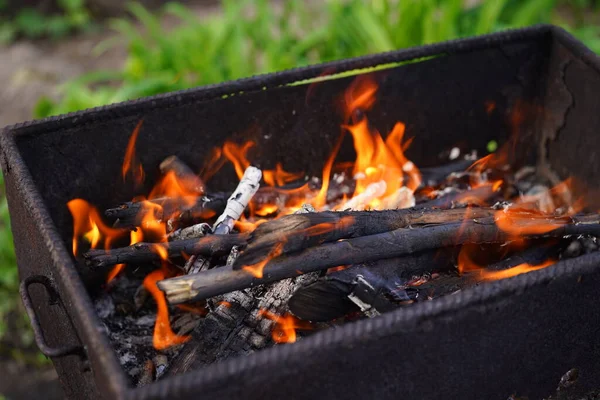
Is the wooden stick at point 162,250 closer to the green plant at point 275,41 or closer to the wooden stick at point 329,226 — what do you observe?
the wooden stick at point 329,226

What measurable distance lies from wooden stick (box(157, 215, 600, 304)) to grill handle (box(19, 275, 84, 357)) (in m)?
0.28

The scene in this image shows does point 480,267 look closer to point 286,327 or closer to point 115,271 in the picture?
point 286,327

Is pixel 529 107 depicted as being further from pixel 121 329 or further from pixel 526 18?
pixel 121 329

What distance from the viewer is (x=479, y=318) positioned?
1.66 metres

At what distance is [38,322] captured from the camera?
187 centimetres

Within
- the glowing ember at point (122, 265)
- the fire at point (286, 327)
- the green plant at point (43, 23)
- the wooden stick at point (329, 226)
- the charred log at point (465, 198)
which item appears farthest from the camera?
the green plant at point (43, 23)

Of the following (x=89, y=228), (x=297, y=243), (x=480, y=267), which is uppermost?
(x=89, y=228)

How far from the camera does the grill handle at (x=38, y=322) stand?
5.63 ft

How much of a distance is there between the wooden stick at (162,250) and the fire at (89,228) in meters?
0.31

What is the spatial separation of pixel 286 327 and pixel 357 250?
310mm

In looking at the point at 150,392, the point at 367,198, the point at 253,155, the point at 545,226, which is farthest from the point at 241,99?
the point at 150,392

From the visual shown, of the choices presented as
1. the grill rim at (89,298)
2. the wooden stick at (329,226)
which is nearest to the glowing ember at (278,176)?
the grill rim at (89,298)

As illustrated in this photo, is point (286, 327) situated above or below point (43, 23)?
below

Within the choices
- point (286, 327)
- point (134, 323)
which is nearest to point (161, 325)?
point (134, 323)
